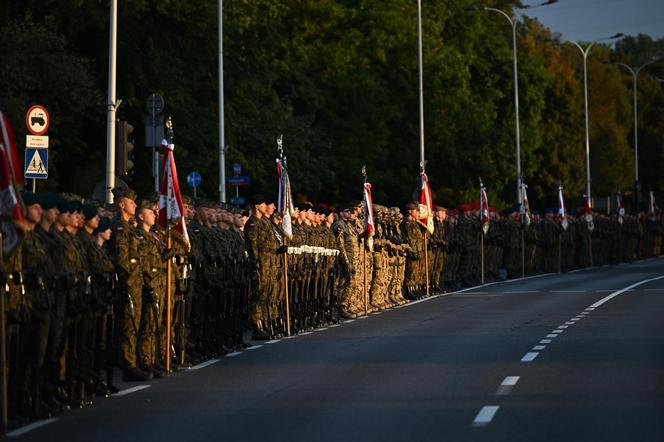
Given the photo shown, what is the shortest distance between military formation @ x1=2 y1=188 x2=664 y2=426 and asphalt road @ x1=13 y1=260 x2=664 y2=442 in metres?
0.44

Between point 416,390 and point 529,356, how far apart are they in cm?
434

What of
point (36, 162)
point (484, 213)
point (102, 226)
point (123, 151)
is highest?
point (123, 151)

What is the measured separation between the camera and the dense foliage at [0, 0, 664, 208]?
4600 cm

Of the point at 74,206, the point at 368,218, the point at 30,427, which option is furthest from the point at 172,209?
the point at 368,218

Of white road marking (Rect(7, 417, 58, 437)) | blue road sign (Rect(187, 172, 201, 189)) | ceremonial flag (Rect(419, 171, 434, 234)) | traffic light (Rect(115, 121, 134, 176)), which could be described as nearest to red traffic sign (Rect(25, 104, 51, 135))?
traffic light (Rect(115, 121, 134, 176))

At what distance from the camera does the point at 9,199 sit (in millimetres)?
13445

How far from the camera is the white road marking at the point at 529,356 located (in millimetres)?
19969

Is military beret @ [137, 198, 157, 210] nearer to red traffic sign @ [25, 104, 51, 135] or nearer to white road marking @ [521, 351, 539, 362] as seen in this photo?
white road marking @ [521, 351, 539, 362]

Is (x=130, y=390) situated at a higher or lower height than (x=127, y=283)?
lower

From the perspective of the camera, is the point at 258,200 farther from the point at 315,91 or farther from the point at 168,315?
the point at 315,91

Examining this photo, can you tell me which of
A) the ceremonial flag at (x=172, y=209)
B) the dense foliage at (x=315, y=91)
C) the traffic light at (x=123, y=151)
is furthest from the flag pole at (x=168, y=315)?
the dense foliage at (x=315, y=91)

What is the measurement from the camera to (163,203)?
20.3 m

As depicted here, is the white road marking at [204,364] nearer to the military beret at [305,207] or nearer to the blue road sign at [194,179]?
the military beret at [305,207]

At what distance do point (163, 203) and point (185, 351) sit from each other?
65.6 inches
